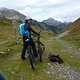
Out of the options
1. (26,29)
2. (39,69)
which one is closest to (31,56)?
(39,69)

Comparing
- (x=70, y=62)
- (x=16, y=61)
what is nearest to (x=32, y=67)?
(x=16, y=61)

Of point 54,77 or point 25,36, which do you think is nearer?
point 54,77

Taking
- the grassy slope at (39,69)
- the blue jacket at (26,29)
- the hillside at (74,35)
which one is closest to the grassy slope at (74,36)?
the hillside at (74,35)

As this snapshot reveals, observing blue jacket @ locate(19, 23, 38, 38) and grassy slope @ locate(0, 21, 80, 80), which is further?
blue jacket @ locate(19, 23, 38, 38)

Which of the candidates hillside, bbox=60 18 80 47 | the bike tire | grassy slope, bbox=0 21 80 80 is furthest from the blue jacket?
hillside, bbox=60 18 80 47

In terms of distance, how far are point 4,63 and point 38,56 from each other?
2507 millimetres

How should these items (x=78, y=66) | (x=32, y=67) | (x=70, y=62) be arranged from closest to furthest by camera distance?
(x=32, y=67)
(x=78, y=66)
(x=70, y=62)

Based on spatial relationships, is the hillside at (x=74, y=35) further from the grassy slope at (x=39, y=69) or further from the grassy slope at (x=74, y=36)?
the grassy slope at (x=39, y=69)

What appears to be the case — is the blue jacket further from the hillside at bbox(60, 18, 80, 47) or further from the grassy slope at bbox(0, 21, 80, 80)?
the hillside at bbox(60, 18, 80, 47)

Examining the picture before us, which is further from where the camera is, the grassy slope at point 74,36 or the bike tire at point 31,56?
the grassy slope at point 74,36

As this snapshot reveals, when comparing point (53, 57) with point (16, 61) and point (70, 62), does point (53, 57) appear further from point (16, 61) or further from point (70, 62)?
point (16, 61)

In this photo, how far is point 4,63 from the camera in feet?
66.7

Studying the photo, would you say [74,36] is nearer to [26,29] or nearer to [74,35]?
[74,35]

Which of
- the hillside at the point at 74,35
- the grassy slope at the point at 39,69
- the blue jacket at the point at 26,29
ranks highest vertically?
the blue jacket at the point at 26,29
